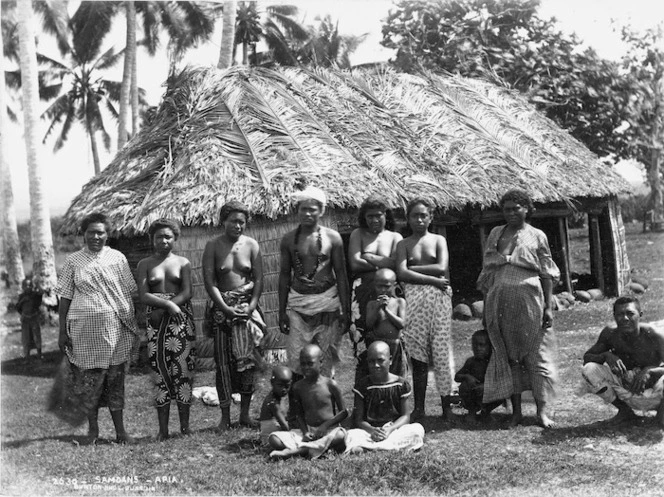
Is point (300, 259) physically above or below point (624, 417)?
above

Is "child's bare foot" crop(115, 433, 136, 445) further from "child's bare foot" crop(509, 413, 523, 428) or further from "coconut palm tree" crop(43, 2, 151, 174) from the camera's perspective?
"coconut palm tree" crop(43, 2, 151, 174)

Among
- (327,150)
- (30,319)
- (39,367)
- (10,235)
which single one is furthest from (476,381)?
(10,235)

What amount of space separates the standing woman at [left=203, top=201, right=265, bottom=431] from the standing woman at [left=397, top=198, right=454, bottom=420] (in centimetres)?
111

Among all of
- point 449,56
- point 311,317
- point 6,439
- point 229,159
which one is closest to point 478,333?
point 311,317

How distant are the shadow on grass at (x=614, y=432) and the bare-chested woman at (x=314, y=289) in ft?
5.35

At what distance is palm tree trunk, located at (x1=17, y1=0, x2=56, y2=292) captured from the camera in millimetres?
11978

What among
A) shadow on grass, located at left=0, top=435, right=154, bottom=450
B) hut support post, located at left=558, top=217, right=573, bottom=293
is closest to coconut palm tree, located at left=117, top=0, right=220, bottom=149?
hut support post, located at left=558, top=217, right=573, bottom=293

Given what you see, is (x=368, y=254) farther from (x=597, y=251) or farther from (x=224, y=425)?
(x=597, y=251)

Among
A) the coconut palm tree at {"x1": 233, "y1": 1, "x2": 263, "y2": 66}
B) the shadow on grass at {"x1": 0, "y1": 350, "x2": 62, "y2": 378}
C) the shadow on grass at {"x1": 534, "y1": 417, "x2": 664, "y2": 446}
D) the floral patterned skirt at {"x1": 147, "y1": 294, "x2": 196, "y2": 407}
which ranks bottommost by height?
the shadow on grass at {"x1": 534, "y1": 417, "x2": 664, "y2": 446}

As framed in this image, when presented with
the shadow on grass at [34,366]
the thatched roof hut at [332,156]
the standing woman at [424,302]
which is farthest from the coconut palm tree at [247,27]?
the standing woman at [424,302]

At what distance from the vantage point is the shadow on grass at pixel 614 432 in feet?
17.2

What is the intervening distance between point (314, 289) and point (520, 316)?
1505 millimetres

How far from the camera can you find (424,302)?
582 cm

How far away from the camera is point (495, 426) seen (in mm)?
5723
